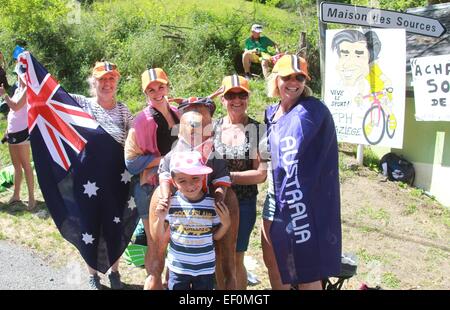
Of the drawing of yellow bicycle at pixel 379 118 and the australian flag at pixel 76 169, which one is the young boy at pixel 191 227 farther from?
the drawing of yellow bicycle at pixel 379 118

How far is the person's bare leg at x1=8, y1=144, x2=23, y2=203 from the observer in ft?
20.7

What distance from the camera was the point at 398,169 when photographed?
24.5ft

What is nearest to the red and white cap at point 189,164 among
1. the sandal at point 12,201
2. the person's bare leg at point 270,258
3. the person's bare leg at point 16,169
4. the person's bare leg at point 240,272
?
the person's bare leg at point 270,258

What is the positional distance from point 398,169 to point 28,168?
16.9 feet

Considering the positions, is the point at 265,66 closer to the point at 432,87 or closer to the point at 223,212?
the point at 432,87

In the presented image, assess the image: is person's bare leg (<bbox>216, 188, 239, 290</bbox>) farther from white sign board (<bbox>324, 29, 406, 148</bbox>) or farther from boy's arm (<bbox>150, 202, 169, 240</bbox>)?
white sign board (<bbox>324, 29, 406, 148</bbox>)

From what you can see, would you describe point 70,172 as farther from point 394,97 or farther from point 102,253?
point 394,97

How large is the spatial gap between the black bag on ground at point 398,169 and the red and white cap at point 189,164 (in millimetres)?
4976

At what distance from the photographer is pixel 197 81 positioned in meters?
10.5

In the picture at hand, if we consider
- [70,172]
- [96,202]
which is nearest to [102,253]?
[96,202]

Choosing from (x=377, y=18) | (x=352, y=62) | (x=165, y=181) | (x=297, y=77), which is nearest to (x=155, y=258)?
(x=165, y=181)

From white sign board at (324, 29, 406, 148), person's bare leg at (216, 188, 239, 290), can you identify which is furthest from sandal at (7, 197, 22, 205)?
white sign board at (324, 29, 406, 148)

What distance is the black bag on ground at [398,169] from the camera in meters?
7.43

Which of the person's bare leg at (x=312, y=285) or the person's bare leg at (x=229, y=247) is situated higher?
the person's bare leg at (x=229, y=247)
